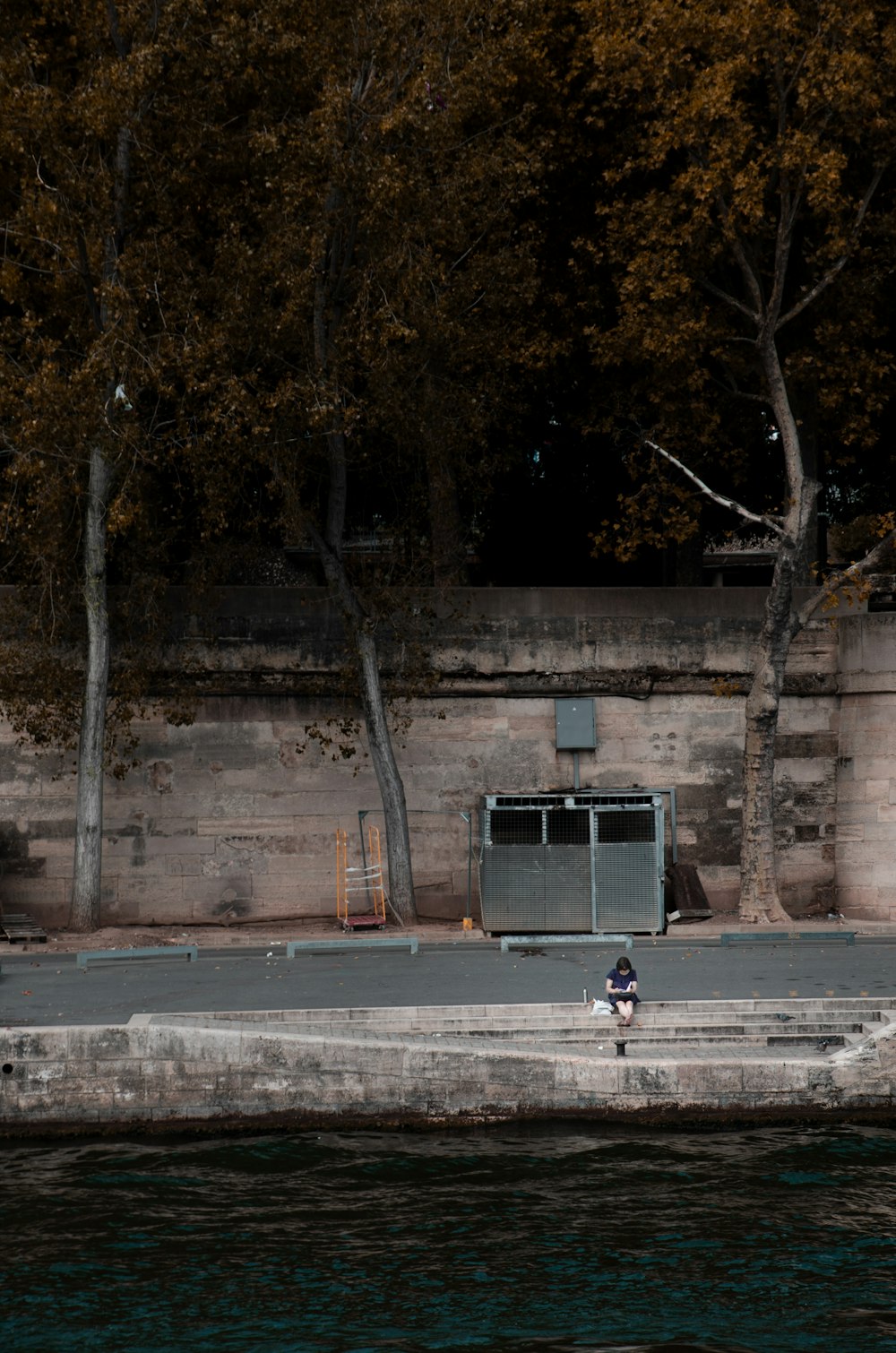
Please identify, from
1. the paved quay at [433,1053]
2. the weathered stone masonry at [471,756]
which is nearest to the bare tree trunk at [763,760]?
the weathered stone masonry at [471,756]

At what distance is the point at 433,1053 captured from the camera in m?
13.1

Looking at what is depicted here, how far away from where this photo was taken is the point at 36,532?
62.2 ft

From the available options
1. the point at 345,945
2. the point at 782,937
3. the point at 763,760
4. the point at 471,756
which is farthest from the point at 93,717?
the point at 782,937

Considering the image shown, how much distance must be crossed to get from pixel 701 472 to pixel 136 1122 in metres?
16.0

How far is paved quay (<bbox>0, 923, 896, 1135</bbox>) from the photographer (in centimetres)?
1314

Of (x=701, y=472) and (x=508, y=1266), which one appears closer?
(x=508, y=1266)

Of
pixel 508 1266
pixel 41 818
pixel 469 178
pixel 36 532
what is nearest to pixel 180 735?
pixel 41 818

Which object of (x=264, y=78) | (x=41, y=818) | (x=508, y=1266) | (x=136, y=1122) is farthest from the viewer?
(x=41, y=818)

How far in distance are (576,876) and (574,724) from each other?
8.26 ft

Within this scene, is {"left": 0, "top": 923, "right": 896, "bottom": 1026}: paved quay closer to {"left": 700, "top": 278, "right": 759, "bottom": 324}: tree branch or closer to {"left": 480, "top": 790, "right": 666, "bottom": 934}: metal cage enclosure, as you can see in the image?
{"left": 480, "top": 790, "right": 666, "bottom": 934}: metal cage enclosure

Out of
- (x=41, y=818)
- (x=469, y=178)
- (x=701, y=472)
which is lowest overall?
(x=41, y=818)

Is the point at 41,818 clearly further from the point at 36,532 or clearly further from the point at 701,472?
the point at 701,472

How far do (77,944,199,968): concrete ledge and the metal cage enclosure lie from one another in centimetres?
404

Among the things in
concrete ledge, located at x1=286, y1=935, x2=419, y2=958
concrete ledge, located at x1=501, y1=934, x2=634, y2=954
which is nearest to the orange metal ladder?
concrete ledge, located at x1=286, y1=935, x2=419, y2=958
